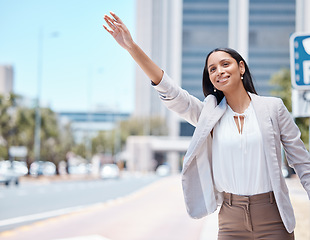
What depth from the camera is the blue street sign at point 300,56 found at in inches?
201

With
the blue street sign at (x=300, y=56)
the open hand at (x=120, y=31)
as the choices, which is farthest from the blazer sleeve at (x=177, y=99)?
the blue street sign at (x=300, y=56)

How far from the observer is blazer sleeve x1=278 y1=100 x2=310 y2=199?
111 inches

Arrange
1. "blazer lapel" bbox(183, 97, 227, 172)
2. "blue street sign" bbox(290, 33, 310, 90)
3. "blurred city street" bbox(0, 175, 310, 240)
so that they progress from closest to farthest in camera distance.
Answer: "blazer lapel" bbox(183, 97, 227, 172), "blue street sign" bbox(290, 33, 310, 90), "blurred city street" bbox(0, 175, 310, 240)

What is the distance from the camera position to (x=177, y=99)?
2928mm

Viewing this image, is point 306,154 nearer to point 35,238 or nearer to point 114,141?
point 35,238

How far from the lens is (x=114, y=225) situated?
11.5m

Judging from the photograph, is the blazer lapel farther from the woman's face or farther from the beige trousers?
the beige trousers

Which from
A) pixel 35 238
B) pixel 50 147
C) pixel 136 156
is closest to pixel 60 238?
pixel 35 238

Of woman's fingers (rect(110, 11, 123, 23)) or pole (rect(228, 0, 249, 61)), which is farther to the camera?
pole (rect(228, 0, 249, 61))

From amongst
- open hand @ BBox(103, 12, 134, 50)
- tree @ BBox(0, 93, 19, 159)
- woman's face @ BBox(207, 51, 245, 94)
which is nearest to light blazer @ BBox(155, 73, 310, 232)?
woman's face @ BBox(207, 51, 245, 94)

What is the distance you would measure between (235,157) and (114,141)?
8251 cm

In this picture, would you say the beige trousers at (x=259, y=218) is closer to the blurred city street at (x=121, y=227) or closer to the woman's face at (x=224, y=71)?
the woman's face at (x=224, y=71)

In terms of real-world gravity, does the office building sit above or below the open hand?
above

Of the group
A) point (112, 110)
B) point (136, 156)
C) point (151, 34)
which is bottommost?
point (136, 156)
